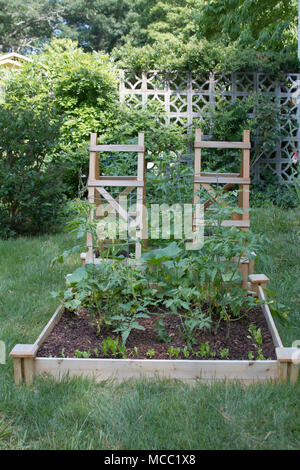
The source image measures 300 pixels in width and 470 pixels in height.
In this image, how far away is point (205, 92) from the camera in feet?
23.8

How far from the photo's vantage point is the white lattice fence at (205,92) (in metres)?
7.07

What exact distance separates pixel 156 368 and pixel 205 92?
6.11m

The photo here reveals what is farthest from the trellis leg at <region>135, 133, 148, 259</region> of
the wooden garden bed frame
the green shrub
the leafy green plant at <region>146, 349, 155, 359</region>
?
the green shrub

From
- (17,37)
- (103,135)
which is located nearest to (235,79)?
(103,135)

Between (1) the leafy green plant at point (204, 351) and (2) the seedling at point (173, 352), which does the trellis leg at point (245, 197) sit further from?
(2) the seedling at point (173, 352)

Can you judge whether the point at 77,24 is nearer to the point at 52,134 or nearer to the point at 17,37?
the point at 17,37

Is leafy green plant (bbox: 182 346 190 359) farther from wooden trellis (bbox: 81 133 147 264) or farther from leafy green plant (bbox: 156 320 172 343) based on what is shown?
wooden trellis (bbox: 81 133 147 264)

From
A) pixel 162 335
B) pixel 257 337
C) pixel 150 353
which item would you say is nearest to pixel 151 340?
pixel 162 335

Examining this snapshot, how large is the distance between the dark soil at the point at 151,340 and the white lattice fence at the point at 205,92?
5072mm

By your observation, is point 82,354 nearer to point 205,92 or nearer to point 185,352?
point 185,352

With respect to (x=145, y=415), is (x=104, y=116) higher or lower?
higher

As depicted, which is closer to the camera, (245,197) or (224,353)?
(224,353)

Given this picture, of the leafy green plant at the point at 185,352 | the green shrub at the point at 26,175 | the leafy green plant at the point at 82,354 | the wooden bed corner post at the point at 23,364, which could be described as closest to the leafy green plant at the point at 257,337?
the leafy green plant at the point at 185,352

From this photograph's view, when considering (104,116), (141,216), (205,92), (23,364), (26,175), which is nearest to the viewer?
(23,364)
